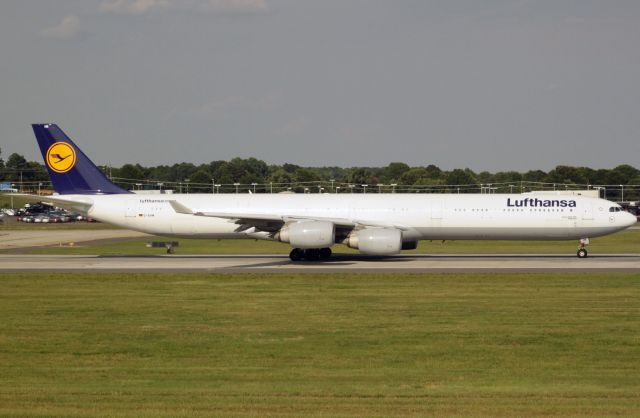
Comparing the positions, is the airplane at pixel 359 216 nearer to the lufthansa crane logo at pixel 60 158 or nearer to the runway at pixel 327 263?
Result: the lufthansa crane logo at pixel 60 158

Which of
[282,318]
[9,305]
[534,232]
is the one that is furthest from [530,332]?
[534,232]

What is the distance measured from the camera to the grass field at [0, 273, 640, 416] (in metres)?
13.5

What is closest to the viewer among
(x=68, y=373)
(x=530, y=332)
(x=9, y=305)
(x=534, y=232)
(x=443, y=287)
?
(x=68, y=373)

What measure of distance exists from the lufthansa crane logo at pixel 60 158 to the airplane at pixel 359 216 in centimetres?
95

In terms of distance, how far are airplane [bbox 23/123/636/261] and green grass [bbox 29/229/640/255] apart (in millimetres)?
5354

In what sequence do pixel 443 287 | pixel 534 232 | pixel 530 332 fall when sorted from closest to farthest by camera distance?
1. pixel 530 332
2. pixel 443 287
3. pixel 534 232

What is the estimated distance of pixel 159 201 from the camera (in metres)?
44.5

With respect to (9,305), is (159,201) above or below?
above

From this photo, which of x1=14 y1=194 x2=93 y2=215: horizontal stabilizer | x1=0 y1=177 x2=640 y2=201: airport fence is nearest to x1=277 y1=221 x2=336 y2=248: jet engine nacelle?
x1=14 y1=194 x2=93 y2=215: horizontal stabilizer

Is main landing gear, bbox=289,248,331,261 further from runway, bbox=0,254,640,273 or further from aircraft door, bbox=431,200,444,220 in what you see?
aircraft door, bbox=431,200,444,220

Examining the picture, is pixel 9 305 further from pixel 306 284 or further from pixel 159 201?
pixel 159 201

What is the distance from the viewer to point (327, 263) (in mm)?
40719

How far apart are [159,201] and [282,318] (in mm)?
23328

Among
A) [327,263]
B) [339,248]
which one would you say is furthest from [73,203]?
[339,248]
